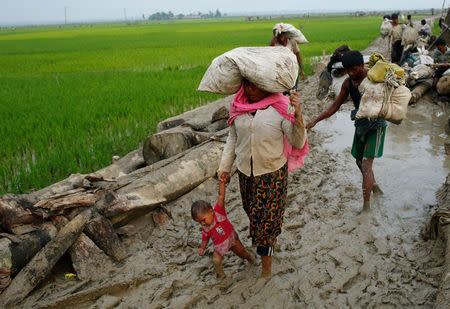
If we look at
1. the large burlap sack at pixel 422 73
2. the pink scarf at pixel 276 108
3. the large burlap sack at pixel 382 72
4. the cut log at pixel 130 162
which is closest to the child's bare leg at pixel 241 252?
the pink scarf at pixel 276 108

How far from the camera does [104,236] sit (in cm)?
274

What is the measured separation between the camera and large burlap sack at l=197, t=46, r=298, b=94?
1.91 metres

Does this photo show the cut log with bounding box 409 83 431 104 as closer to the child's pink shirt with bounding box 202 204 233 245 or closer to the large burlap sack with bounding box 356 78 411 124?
the large burlap sack with bounding box 356 78 411 124

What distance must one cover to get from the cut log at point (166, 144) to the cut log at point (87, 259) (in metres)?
1.77

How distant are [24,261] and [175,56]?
14.1 metres

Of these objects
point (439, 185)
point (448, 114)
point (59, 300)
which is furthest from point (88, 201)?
point (448, 114)

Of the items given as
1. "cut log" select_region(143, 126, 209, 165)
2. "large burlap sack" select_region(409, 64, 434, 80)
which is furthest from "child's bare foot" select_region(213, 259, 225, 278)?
"large burlap sack" select_region(409, 64, 434, 80)

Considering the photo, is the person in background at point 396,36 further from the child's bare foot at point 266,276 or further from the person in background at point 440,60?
the child's bare foot at point 266,276

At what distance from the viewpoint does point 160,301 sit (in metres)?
2.32

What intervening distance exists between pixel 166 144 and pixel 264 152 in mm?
2350

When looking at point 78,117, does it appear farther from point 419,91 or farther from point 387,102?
point 419,91

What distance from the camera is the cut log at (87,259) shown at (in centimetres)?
255

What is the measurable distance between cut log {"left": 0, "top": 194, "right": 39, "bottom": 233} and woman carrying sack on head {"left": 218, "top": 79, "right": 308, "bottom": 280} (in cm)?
145

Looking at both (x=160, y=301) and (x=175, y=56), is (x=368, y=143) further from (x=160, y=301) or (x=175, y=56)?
(x=175, y=56)
